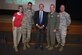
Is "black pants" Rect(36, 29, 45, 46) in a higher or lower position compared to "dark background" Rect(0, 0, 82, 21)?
lower

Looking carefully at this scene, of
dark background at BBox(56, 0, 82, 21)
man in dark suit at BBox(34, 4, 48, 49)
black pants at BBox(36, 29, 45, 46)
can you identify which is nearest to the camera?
man in dark suit at BBox(34, 4, 48, 49)

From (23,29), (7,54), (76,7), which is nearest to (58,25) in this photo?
(23,29)

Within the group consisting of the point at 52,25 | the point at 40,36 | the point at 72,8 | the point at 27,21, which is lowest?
the point at 40,36

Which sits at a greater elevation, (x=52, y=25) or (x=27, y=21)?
(x=27, y=21)

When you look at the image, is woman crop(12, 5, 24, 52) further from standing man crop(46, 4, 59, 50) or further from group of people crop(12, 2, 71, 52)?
standing man crop(46, 4, 59, 50)

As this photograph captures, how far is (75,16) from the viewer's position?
14.1 metres

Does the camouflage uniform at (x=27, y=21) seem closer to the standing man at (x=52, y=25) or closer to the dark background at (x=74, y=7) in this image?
the standing man at (x=52, y=25)

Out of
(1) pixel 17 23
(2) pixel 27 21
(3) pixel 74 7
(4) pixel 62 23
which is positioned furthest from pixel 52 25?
(3) pixel 74 7

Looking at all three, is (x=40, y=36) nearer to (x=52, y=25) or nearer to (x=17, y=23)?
(x=52, y=25)

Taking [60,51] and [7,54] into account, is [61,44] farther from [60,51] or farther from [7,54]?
[7,54]

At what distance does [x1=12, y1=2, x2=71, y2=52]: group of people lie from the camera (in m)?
8.68

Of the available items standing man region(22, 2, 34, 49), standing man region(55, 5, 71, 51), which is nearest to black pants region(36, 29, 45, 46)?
standing man region(22, 2, 34, 49)

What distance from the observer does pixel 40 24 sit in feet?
28.8

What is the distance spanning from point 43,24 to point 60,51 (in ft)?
3.55
